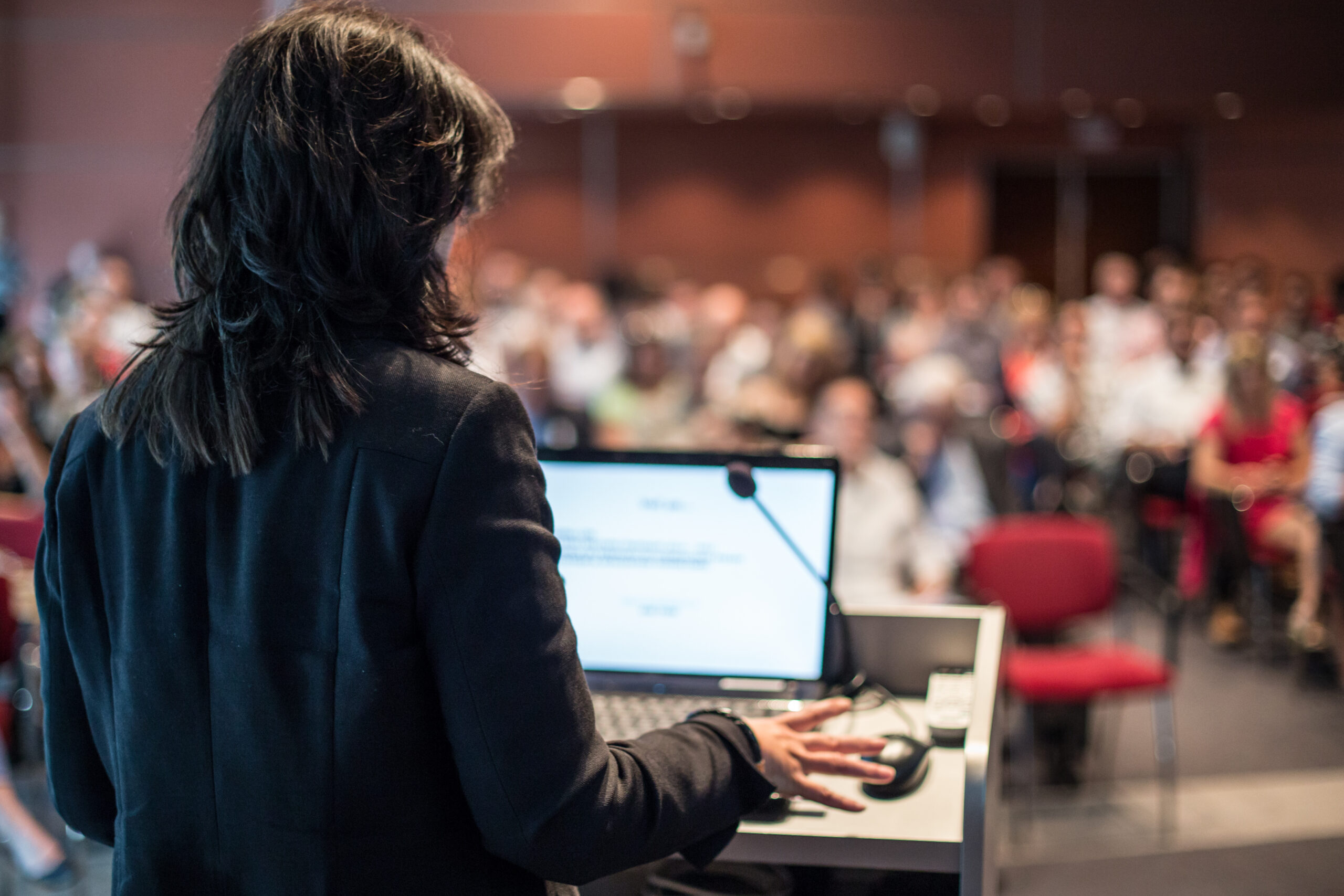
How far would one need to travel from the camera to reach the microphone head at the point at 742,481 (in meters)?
1.46

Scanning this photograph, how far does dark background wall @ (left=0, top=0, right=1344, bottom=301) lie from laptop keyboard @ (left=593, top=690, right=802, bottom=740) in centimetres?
591

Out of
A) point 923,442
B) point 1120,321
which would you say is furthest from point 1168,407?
point 923,442

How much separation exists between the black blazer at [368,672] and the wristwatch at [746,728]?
0.43 feet

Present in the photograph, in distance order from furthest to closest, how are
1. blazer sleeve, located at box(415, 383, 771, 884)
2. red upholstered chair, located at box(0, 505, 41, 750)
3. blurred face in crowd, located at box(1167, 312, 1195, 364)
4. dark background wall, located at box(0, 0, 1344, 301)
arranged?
dark background wall, located at box(0, 0, 1344, 301) < blurred face in crowd, located at box(1167, 312, 1195, 364) < red upholstered chair, located at box(0, 505, 41, 750) < blazer sleeve, located at box(415, 383, 771, 884)

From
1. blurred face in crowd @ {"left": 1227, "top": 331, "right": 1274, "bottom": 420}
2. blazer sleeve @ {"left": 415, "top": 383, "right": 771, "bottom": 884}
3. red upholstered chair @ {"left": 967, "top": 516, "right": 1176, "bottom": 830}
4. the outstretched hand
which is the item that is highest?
blurred face in crowd @ {"left": 1227, "top": 331, "right": 1274, "bottom": 420}

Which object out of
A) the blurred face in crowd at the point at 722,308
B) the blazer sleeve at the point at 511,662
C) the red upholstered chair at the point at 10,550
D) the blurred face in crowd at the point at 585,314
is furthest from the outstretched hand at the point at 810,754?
the blurred face in crowd at the point at 722,308

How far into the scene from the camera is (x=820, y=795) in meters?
1.11

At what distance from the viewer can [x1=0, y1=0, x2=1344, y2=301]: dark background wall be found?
317 inches

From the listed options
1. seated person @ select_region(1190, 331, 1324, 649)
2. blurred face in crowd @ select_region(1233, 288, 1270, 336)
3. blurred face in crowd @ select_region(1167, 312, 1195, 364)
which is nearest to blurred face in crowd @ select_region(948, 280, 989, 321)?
blurred face in crowd @ select_region(1167, 312, 1195, 364)

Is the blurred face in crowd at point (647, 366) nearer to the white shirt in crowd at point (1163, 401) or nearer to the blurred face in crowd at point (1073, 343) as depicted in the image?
the white shirt in crowd at point (1163, 401)

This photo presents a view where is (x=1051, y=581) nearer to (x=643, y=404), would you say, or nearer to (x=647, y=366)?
(x=643, y=404)

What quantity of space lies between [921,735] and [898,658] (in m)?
0.20

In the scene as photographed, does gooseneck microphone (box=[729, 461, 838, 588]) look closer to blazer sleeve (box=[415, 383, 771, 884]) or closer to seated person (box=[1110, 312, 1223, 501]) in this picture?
blazer sleeve (box=[415, 383, 771, 884])

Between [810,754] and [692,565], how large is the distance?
0.50 metres
